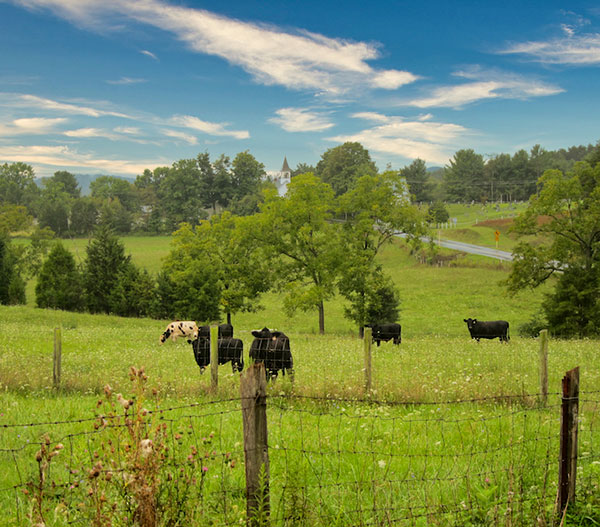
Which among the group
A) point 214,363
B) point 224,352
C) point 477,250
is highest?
point 477,250

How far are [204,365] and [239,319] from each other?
3324 centimetres

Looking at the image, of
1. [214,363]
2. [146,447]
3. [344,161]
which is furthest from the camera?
[344,161]

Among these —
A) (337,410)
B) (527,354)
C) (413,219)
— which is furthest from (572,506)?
(413,219)

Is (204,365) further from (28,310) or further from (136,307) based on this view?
(136,307)

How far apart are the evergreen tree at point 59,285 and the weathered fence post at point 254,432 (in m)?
46.8

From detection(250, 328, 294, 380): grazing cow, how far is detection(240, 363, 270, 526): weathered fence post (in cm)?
937

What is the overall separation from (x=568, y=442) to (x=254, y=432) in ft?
11.6

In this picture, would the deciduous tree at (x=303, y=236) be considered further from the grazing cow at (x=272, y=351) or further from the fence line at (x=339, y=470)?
the fence line at (x=339, y=470)

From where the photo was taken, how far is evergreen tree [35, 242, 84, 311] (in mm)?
46938

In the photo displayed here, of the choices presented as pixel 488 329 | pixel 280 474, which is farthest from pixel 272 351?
pixel 488 329

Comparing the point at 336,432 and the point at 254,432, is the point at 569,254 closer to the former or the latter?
the point at 336,432

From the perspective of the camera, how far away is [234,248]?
42.8 m

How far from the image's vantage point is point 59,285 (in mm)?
47219

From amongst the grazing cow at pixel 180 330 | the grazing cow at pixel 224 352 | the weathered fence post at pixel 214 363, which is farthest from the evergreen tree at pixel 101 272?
the weathered fence post at pixel 214 363
